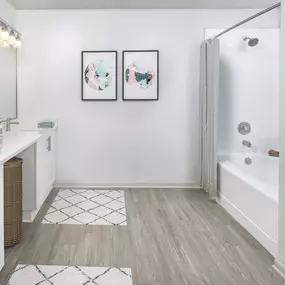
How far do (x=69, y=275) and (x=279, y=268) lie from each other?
55.5 inches

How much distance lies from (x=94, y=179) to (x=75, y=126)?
772mm

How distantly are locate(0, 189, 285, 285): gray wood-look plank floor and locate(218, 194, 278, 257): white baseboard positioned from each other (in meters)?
0.05

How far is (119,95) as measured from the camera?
15.9 feet

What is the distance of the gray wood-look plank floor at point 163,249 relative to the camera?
Result: 7.80 ft

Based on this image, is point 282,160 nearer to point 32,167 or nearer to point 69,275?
point 69,275

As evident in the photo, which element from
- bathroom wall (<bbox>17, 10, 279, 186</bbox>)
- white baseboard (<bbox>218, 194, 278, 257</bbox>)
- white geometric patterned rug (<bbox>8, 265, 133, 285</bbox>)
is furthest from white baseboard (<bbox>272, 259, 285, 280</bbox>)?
bathroom wall (<bbox>17, 10, 279, 186</bbox>)

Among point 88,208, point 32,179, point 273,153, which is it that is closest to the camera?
point 32,179

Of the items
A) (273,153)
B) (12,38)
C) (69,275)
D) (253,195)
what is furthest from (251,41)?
(69,275)

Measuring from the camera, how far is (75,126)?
16.0 feet

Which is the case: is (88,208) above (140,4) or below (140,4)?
below

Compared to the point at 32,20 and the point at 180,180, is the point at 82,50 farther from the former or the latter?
the point at 180,180

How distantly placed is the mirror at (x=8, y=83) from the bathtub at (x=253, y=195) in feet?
8.66

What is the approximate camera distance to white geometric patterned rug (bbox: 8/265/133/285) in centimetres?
225

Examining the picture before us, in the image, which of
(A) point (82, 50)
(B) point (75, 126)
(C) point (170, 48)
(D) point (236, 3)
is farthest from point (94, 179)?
(D) point (236, 3)
